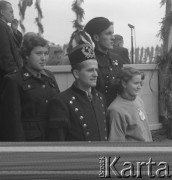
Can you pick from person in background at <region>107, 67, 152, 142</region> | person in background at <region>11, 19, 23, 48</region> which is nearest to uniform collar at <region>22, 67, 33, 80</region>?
person in background at <region>11, 19, 23, 48</region>

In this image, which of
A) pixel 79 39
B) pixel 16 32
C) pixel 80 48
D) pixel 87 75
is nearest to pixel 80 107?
pixel 87 75

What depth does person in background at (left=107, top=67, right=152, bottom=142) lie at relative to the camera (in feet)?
8.06

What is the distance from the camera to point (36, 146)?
1.58 metres

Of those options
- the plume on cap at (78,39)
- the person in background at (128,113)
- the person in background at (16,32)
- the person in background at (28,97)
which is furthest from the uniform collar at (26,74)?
the person in background at (128,113)

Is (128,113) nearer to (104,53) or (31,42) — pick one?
(104,53)

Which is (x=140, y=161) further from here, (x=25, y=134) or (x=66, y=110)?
(x=25, y=134)

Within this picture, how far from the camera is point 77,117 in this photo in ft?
7.45

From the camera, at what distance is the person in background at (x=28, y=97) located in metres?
2.40

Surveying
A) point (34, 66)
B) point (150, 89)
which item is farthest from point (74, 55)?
point (150, 89)

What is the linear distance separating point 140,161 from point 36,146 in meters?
0.33

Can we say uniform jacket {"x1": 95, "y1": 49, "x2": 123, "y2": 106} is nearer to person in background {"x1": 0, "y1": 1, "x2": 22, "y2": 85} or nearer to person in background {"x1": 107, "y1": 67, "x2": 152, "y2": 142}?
person in background {"x1": 107, "y1": 67, "x2": 152, "y2": 142}

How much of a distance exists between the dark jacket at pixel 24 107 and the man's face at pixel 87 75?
243 mm

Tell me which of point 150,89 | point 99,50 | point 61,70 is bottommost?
point 150,89

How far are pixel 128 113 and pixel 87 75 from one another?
34cm
